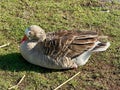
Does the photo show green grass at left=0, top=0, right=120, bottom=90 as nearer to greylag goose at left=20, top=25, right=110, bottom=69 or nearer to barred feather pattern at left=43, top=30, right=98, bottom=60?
greylag goose at left=20, top=25, right=110, bottom=69

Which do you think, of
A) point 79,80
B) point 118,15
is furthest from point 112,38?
point 79,80

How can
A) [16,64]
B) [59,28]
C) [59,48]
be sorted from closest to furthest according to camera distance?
[59,48], [16,64], [59,28]

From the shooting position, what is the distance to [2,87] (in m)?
5.87

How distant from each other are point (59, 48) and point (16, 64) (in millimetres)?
861

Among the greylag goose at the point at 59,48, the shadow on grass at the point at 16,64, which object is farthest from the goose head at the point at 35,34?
the shadow on grass at the point at 16,64

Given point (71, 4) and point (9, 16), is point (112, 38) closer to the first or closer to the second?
point (71, 4)

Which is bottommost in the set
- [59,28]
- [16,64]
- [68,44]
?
[16,64]

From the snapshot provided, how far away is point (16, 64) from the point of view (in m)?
6.39

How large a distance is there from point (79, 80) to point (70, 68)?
285 millimetres

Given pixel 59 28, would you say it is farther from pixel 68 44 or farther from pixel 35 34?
pixel 68 44

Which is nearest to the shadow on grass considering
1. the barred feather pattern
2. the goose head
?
the barred feather pattern

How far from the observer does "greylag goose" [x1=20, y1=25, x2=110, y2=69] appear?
19.9 ft

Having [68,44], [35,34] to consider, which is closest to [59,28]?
[35,34]

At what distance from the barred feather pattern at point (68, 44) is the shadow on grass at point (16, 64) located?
0.38m
